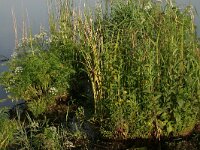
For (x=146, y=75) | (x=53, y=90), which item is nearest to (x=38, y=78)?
(x=53, y=90)

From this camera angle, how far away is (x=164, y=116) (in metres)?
6.25

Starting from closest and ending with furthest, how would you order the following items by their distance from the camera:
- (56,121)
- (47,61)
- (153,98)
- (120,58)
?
(153,98)
(120,58)
(56,121)
(47,61)

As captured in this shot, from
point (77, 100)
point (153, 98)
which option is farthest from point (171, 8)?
point (77, 100)

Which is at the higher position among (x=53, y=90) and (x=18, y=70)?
(x=18, y=70)

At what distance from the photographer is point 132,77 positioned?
6.38m

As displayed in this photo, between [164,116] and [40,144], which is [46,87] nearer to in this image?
[40,144]

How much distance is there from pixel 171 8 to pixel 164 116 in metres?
1.65

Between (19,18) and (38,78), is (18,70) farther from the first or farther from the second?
(19,18)

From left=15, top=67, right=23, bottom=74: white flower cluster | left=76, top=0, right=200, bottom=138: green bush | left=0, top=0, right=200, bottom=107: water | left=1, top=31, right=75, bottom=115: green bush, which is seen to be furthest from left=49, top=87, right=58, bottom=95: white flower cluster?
left=0, top=0, right=200, bottom=107: water

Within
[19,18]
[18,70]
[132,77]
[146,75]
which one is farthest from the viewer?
[19,18]

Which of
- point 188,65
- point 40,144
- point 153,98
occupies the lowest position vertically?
point 40,144

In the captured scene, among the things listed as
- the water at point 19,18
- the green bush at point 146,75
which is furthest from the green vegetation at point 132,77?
the water at point 19,18

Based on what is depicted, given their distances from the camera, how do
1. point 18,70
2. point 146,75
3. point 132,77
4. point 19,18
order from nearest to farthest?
point 146,75
point 132,77
point 18,70
point 19,18

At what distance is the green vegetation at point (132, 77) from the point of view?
627 cm
